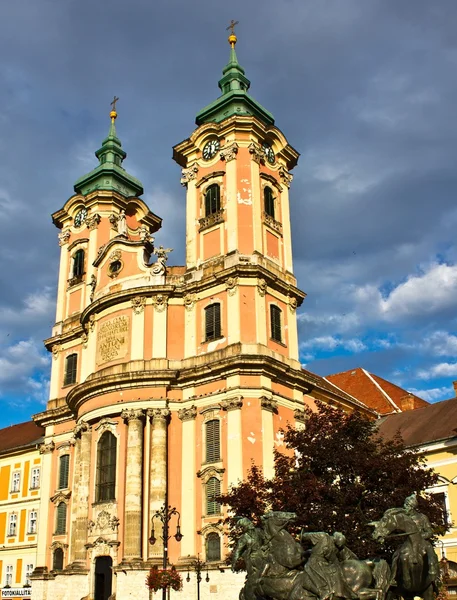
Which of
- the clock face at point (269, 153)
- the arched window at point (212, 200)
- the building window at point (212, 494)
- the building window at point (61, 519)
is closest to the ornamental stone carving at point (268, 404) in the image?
the building window at point (212, 494)

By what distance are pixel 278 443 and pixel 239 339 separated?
5.29 meters

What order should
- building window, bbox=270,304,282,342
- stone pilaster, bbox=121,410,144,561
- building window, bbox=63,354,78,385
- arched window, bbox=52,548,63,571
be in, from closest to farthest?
stone pilaster, bbox=121,410,144,561
building window, bbox=270,304,282,342
arched window, bbox=52,548,63,571
building window, bbox=63,354,78,385

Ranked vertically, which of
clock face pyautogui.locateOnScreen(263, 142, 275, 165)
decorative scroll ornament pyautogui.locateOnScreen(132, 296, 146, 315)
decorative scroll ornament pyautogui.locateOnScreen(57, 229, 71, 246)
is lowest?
decorative scroll ornament pyautogui.locateOnScreen(132, 296, 146, 315)

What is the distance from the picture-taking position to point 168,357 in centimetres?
3656

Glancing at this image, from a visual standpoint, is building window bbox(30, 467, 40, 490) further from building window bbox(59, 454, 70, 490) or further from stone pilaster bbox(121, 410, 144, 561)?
stone pilaster bbox(121, 410, 144, 561)

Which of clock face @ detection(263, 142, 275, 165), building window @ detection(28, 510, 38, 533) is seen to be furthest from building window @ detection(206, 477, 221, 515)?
clock face @ detection(263, 142, 275, 165)

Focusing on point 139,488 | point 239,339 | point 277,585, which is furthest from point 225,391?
point 277,585

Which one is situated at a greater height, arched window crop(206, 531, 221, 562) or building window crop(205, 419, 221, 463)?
building window crop(205, 419, 221, 463)

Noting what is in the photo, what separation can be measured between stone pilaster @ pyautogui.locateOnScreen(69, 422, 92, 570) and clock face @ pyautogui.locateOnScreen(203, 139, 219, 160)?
1667 centimetres

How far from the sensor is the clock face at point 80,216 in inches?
1848

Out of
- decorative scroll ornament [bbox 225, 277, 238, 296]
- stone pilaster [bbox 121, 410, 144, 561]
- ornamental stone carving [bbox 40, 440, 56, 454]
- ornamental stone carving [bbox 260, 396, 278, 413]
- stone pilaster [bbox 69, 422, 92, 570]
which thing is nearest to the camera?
stone pilaster [bbox 121, 410, 144, 561]

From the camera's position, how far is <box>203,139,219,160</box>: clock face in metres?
41.1

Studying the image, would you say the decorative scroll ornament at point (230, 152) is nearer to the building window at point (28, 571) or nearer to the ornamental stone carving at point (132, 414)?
the ornamental stone carving at point (132, 414)

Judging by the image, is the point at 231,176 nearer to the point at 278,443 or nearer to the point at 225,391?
the point at 225,391
